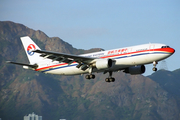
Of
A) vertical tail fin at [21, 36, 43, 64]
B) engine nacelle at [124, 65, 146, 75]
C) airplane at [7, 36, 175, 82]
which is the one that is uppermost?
vertical tail fin at [21, 36, 43, 64]

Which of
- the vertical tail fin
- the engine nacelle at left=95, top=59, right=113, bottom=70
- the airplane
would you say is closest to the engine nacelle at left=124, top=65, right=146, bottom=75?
the airplane

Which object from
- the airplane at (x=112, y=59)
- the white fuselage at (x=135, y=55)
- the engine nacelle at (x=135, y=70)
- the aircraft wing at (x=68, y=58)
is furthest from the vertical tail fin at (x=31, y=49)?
the engine nacelle at (x=135, y=70)

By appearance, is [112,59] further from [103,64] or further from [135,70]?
[135,70]

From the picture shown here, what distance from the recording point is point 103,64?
210 feet

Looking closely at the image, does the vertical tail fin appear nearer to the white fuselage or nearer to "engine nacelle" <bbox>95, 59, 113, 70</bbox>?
the white fuselage

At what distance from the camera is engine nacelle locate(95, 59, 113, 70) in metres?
63.7

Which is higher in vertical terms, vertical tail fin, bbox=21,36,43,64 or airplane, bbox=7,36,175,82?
vertical tail fin, bbox=21,36,43,64

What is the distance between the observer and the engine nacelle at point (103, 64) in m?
63.7

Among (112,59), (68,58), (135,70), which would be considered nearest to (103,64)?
(112,59)

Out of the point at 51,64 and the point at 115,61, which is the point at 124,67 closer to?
the point at 115,61

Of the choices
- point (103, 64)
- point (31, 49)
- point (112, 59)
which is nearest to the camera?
point (103, 64)

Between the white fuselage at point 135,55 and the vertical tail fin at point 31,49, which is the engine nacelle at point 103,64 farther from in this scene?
the vertical tail fin at point 31,49

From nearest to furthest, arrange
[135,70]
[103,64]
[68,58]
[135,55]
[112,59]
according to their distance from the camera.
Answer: [135,55] < [103,64] < [112,59] < [68,58] < [135,70]

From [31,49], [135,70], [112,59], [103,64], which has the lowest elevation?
[135,70]
